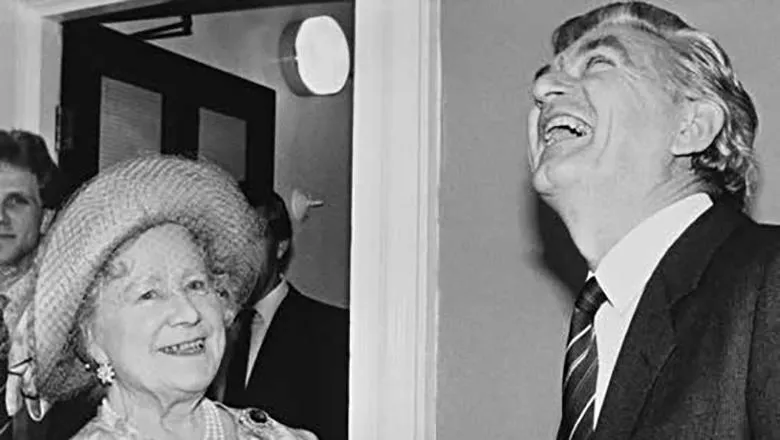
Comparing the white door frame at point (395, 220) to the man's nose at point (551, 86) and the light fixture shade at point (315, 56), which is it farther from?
the man's nose at point (551, 86)

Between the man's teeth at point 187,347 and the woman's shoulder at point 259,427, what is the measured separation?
118mm

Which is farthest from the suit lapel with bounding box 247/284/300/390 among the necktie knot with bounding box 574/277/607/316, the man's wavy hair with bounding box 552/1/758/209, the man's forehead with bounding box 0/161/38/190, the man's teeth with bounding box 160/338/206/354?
the man's wavy hair with bounding box 552/1/758/209

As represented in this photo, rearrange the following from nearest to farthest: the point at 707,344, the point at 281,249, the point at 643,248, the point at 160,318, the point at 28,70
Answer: the point at 707,344 < the point at 643,248 < the point at 160,318 < the point at 281,249 < the point at 28,70

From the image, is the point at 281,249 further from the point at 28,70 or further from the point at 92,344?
the point at 28,70

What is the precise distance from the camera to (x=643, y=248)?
1417 mm

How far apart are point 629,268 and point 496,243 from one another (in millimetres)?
527

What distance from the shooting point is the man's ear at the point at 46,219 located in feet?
6.91

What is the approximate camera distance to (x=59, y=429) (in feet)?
6.79

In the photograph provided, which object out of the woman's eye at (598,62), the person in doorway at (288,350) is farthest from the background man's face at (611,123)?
the person in doorway at (288,350)

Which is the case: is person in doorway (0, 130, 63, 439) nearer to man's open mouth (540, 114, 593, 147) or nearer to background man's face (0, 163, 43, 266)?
background man's face (0, 163, 43, 266)

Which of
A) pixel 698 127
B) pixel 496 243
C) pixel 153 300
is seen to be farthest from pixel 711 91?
pixel 153 300

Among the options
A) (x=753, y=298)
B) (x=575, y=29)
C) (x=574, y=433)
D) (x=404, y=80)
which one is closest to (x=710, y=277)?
(x=753, y=298)

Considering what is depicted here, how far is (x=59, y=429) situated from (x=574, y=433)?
3.00 ft

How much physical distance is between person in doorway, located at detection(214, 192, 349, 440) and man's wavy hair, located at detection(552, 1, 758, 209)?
0.71 meters
